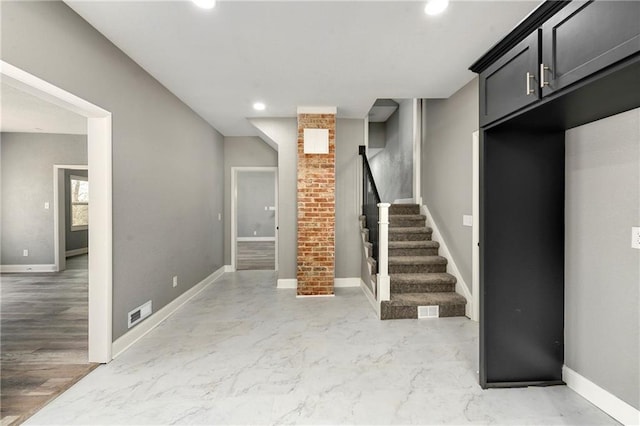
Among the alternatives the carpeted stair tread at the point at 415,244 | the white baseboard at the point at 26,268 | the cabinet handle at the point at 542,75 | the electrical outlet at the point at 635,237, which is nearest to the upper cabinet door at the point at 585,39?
the cabinet handle at the point at 542,75

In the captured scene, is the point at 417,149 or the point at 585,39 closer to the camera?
the point at 585,39

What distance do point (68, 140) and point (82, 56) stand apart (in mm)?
4961

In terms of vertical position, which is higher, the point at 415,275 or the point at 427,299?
the point at 415,275

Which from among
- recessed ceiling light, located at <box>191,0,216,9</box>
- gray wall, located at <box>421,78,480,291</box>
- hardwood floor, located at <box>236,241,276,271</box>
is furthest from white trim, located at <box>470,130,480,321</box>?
hardwood floor, located at <box>236,241,276,271</box>

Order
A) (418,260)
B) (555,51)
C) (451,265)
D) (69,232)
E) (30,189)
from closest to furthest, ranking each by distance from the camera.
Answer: (555,51), (451,265), (418,260), (30,189), (69,232)

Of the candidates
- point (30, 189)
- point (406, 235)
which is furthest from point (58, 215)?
point (406, 235)

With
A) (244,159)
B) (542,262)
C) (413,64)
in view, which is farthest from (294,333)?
(244,159)

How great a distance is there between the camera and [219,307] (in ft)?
12.6

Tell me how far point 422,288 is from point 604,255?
2.04 meters

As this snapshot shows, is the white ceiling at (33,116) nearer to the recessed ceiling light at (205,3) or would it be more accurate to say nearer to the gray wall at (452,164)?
the recessed ceiling light at (205,3)

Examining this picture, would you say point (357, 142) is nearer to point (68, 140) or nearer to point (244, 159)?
point (244, 159)

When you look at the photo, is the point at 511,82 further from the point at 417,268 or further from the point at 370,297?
the point at 370,297

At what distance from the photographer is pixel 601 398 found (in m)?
1.87

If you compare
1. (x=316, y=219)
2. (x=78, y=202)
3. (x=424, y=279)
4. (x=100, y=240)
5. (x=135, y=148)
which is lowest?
(x=424, y=279)
